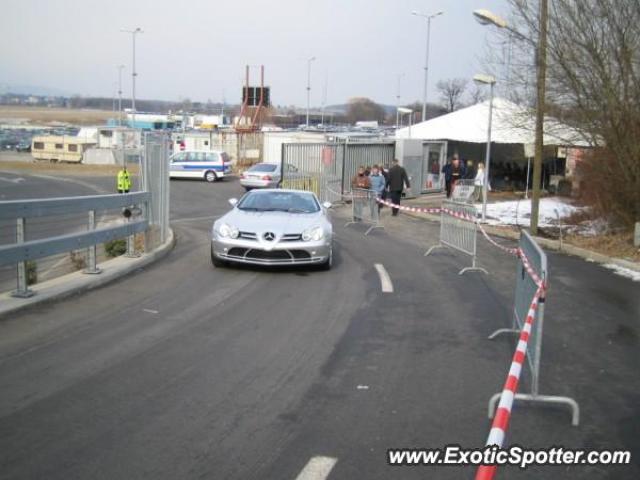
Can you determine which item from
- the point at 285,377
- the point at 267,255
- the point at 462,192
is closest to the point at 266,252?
the point at 267,255

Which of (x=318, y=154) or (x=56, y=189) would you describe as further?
(x=56, y=189)

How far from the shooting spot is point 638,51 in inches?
602

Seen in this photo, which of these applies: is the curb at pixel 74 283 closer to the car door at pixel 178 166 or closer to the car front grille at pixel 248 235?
the car front grille at pixel 248 235

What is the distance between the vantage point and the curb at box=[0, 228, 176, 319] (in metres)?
7.95

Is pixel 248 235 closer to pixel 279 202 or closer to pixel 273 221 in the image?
pixel 273 221

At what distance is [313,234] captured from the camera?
11227mm

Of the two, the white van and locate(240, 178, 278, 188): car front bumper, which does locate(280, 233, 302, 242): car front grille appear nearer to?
locate(240, 178, 278, 188): car front bumper

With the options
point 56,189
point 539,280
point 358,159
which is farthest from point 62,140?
point 539,280

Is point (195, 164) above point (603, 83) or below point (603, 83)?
below

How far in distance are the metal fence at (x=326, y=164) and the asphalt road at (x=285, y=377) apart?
49.9 ft

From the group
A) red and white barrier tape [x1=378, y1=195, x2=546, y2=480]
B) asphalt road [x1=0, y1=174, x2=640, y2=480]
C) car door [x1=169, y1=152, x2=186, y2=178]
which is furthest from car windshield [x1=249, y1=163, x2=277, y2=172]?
red and white barrier tape [x1=378, y1=195, x2=546, y2=480]

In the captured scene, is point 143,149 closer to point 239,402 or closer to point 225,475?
point 239,402

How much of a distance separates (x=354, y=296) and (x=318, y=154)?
17.6m

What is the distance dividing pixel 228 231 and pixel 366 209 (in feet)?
30.1
